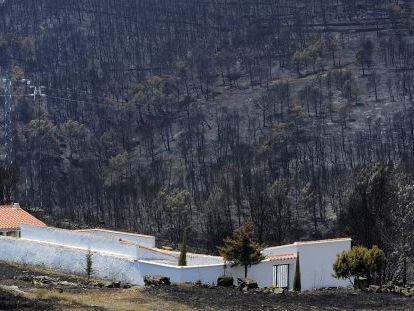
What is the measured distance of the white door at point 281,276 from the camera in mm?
31562

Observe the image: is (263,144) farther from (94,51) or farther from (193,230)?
(94,51)

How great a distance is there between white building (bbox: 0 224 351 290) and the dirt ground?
2.20 meters

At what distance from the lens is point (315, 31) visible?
5128 inches

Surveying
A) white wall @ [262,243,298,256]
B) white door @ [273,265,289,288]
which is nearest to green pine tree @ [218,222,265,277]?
white door @ [273,265,289,288]

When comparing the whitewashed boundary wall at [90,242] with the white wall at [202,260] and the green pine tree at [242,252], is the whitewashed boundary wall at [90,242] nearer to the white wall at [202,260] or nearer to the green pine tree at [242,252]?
the white wall at [202,260]

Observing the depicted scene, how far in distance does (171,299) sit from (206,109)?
90239 millimetres

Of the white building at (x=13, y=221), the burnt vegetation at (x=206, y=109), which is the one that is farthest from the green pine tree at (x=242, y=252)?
the burnt vegetation at (x=206, y=109)

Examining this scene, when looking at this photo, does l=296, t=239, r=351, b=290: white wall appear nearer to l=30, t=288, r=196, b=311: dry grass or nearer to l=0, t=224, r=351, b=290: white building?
l=0, t=224, r=351, b=290: white building

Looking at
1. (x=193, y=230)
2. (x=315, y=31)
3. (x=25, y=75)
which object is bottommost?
(x=193, y=230)

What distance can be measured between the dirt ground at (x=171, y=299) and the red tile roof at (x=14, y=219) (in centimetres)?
1428

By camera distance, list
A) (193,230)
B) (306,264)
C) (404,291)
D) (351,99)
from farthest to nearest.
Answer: (351,99) < (193,230) < (306,264) < (404,291)

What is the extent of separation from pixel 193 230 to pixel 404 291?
50692 mm

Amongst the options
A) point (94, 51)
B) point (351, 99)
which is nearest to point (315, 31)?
point (351, 99)

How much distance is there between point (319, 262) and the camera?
33.1m
